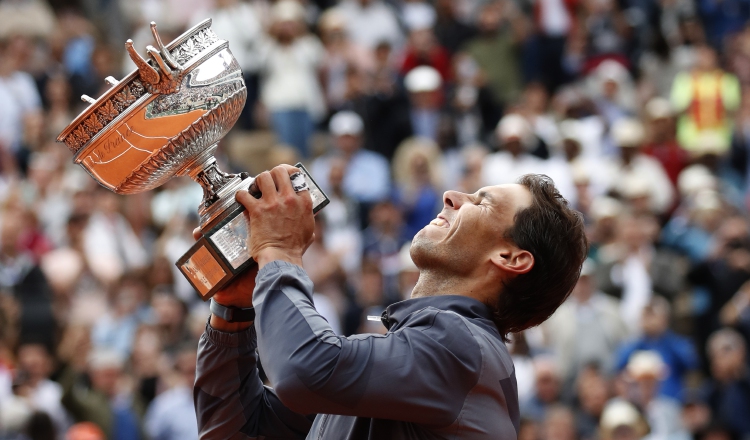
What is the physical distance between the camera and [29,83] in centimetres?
1168

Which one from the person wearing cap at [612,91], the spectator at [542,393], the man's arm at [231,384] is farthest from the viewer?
the person wearing cap at [612,91]

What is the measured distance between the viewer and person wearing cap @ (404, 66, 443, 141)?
12.0 meters

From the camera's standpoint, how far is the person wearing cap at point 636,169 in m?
11.4

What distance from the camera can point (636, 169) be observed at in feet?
37.7

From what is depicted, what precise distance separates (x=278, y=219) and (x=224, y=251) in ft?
0.56

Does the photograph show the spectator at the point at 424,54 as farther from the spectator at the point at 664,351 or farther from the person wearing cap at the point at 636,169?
the spectator at the point at 664,351

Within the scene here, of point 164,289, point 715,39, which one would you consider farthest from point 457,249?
point 715,39

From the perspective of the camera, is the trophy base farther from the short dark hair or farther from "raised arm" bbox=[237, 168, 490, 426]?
the short dark hair

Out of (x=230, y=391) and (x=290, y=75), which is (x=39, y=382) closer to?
(x=290, y=75)

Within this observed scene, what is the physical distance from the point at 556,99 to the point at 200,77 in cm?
1051

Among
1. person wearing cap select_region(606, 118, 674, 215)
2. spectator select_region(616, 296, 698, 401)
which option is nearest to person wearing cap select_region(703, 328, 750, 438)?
spectator select_region(616, 296, 698, 401)

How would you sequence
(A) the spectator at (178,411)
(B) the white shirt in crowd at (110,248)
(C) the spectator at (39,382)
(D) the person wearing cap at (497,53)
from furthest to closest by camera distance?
(D) the person wearing cap at (497,53)
(B) the white shirt in crowd at (110,248)
(C) the spectator at (39,382)
(A) the spectator at (178,411)

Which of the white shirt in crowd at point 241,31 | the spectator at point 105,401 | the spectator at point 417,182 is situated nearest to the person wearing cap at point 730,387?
the spectator at point 417,182

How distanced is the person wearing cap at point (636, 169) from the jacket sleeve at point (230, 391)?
849cm
